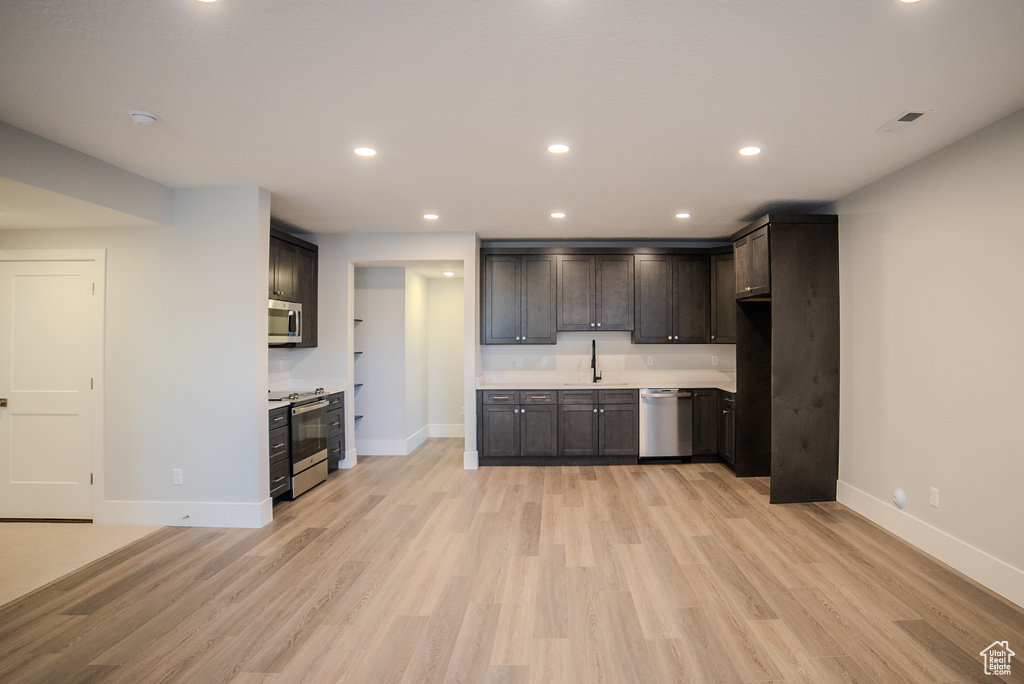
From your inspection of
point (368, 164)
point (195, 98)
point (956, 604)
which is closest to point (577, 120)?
point (368, 164)

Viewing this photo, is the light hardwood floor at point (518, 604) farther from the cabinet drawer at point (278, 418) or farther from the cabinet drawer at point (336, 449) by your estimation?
the cabinet drawer at point (336, 449)

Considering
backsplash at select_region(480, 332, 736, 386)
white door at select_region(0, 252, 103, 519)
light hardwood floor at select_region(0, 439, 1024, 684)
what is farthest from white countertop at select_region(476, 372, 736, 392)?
white door at select_region(0, 252, 103, 519)

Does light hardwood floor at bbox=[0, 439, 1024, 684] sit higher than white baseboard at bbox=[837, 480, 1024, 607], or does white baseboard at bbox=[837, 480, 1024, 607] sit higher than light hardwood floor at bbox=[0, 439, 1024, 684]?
white baseboard at bbox=[837, 480, 1024, 607]

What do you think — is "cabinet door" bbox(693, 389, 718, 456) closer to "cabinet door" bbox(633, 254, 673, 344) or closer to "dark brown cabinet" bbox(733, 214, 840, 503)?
"cabinet door" bbox(633, 254, 673, 344)

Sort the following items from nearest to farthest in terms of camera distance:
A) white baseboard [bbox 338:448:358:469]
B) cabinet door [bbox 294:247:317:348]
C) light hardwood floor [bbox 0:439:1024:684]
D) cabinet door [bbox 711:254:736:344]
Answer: light hardwood floor [bbox 0:439:1024:684] < cabinet door [bbox 294:247:317:348] < white baseboard [bbox 338:448:358:469] < cabinet door [bbox 711:254:736:344]

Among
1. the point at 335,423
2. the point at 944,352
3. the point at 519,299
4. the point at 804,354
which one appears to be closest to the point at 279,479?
the point at 335,423

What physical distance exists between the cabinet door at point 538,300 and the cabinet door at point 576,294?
11 cm

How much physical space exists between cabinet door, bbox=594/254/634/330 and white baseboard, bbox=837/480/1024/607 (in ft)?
9.08

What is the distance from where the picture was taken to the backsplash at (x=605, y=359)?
6.36m

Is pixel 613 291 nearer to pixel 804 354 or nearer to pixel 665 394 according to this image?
pixel 665 394

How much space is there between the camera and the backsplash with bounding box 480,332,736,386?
6359 millimetres

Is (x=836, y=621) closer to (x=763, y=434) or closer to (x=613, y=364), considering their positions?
(x=763, y=434)

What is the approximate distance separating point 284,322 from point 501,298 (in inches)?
92.5

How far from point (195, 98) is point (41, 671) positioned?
2573 mm
